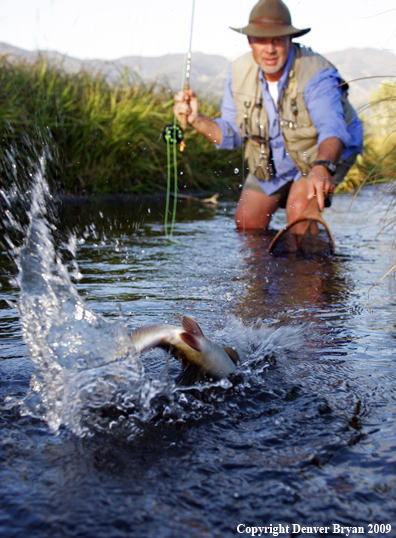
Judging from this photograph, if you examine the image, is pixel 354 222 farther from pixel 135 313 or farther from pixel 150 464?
pixel 150 464

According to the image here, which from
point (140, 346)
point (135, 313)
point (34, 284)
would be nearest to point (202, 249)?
point (135, 313)

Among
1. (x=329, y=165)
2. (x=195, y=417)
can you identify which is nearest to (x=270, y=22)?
(x=329, y=165)

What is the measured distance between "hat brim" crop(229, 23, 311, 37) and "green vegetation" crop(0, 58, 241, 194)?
2.88 metres

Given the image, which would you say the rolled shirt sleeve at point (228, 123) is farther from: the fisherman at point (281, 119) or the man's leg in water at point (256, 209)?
the man's leg in water at point (256, 209)

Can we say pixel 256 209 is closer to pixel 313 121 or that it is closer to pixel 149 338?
pixel 313 121

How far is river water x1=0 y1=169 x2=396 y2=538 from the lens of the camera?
1368 millimetres

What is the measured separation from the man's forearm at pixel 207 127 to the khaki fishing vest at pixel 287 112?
241 millimetres

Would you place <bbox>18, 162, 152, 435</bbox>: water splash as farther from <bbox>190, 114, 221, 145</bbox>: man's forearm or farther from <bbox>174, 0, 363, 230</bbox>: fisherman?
<bbox>190, 114, 221, 145</bbox>: man's forearm

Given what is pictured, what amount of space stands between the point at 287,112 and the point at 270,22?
2.54 feet

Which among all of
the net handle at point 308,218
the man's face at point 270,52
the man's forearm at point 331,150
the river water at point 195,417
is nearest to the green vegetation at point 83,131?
the man's face at point 270,52

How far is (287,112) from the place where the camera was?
5.11 metres

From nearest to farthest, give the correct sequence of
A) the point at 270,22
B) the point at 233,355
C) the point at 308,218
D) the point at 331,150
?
the point at 233,355 → the point at 331,150 → the point at 308,218 → the point at 270,22

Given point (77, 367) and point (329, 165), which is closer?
point (77, 367)

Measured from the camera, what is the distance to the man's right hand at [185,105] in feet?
15.8
